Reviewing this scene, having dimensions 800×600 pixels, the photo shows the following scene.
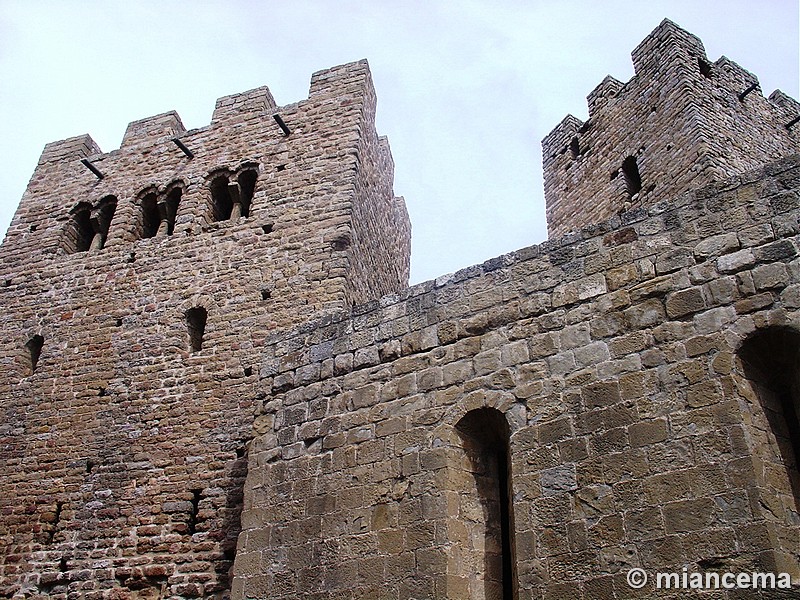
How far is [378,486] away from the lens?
18.4 feet

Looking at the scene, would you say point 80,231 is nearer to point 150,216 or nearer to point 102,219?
point 102,219

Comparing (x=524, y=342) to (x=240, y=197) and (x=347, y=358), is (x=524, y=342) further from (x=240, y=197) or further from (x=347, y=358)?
(x=240, y=197)

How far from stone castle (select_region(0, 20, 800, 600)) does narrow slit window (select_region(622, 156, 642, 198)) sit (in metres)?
0.25

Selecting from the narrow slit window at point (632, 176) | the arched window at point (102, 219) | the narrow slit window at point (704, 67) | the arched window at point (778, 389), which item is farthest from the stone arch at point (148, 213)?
the arched window at point (778, 389)

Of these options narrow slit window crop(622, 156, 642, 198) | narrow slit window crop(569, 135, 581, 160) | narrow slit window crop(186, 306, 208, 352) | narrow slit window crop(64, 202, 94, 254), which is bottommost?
narrow slit window crop(186, 306, 208, 352)

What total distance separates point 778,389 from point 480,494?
206 centimetres

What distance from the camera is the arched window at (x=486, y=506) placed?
16.9ft

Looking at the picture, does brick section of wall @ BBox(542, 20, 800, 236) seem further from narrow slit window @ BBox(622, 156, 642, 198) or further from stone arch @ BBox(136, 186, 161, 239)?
stone arch @ BBox(136, 186, 161, 239)

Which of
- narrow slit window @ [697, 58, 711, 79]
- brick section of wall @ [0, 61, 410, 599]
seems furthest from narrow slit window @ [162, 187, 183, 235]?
narrow slit window @ [697, 58, 711, 79]

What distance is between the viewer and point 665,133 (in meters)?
12.0

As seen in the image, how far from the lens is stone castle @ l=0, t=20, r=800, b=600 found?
4.62 m

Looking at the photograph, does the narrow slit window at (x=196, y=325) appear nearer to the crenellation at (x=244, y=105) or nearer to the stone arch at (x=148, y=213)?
the stone arch at (x=148, y=213)

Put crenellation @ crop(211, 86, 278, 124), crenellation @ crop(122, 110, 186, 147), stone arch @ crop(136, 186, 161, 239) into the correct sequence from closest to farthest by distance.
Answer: stone arch @ crop(136, 186, 161, 239)
crenellation @ crop(211, 86, 278, 124)
crenellation @ crop(122, 110, 186, 147)

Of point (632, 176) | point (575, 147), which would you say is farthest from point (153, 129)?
point (632, 176)
